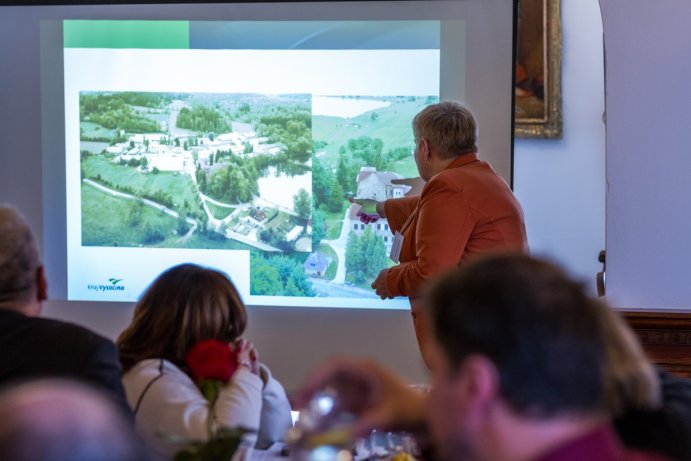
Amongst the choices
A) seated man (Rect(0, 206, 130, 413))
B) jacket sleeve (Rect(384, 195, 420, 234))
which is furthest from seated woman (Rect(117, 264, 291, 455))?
jacket sleeve (Rect(384, 195, 420, 234))

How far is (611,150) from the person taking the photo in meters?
3.59

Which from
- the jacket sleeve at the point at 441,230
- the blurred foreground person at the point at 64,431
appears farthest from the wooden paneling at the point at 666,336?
the blurred foreground person at the point at 64,431

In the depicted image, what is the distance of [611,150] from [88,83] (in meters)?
2.82

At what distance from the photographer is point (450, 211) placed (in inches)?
130

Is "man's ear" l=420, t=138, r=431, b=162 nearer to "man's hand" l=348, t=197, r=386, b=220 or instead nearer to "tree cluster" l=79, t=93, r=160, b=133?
"man's hand" l=348, t=197, r=386, b=220

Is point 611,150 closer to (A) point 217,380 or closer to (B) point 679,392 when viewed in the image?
(B) point 679,392

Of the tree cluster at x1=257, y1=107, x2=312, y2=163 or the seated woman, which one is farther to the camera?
the tree cluster at x1=257, y1=107, x2=312, y2=163

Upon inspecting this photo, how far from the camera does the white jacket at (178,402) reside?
198cm

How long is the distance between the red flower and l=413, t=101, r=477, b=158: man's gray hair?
7.31ft

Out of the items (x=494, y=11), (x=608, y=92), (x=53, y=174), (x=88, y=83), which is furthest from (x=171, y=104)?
(x=608, y=92)

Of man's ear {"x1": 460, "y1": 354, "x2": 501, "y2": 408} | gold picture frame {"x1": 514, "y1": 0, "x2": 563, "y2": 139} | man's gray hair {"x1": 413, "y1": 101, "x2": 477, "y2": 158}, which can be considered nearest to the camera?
man's ear {"x1": 460, "y1": 354, "x2": 501, "y2": 408}

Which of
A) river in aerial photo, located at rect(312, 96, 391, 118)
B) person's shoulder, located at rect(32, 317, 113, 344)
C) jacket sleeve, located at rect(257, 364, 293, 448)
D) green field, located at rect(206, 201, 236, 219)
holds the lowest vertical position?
jacket sleeve, located at rect(257, 364, 293, 448)

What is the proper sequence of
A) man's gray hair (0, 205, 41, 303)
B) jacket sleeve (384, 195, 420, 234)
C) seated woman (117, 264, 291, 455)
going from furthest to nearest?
jacket sleeve (384, 195, 420, 234), seated woman (117, 264, 291, 455), man's gray hair (0, 205, 41, 303)

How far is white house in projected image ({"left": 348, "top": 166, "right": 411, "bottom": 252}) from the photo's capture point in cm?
491
